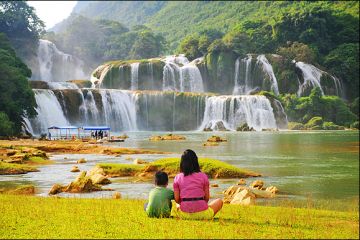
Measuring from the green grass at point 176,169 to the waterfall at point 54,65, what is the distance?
225 feet

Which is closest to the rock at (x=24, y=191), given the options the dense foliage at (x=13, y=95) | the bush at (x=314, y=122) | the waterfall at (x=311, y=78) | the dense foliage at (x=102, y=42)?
the dense foliage at (x=13, y=95)

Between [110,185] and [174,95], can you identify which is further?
[174,95]

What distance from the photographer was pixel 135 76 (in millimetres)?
70125

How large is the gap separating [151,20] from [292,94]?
3952 inches

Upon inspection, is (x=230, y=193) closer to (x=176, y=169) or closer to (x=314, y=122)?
(x=176, y=169)

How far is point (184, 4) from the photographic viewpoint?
15550 cm

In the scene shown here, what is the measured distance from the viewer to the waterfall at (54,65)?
84.8 m

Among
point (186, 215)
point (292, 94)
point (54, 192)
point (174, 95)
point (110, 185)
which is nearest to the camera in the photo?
point (186, 215)

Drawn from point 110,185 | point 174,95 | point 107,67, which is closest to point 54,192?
point 110,185

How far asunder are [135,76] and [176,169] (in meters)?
52.6

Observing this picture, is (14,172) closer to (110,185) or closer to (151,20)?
(110,185)

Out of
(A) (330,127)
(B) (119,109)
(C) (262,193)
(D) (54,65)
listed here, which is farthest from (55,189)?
(D) (54,65)

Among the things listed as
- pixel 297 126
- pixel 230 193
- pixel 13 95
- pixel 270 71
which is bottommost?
pixel 230 193

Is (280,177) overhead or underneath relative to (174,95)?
underneath
